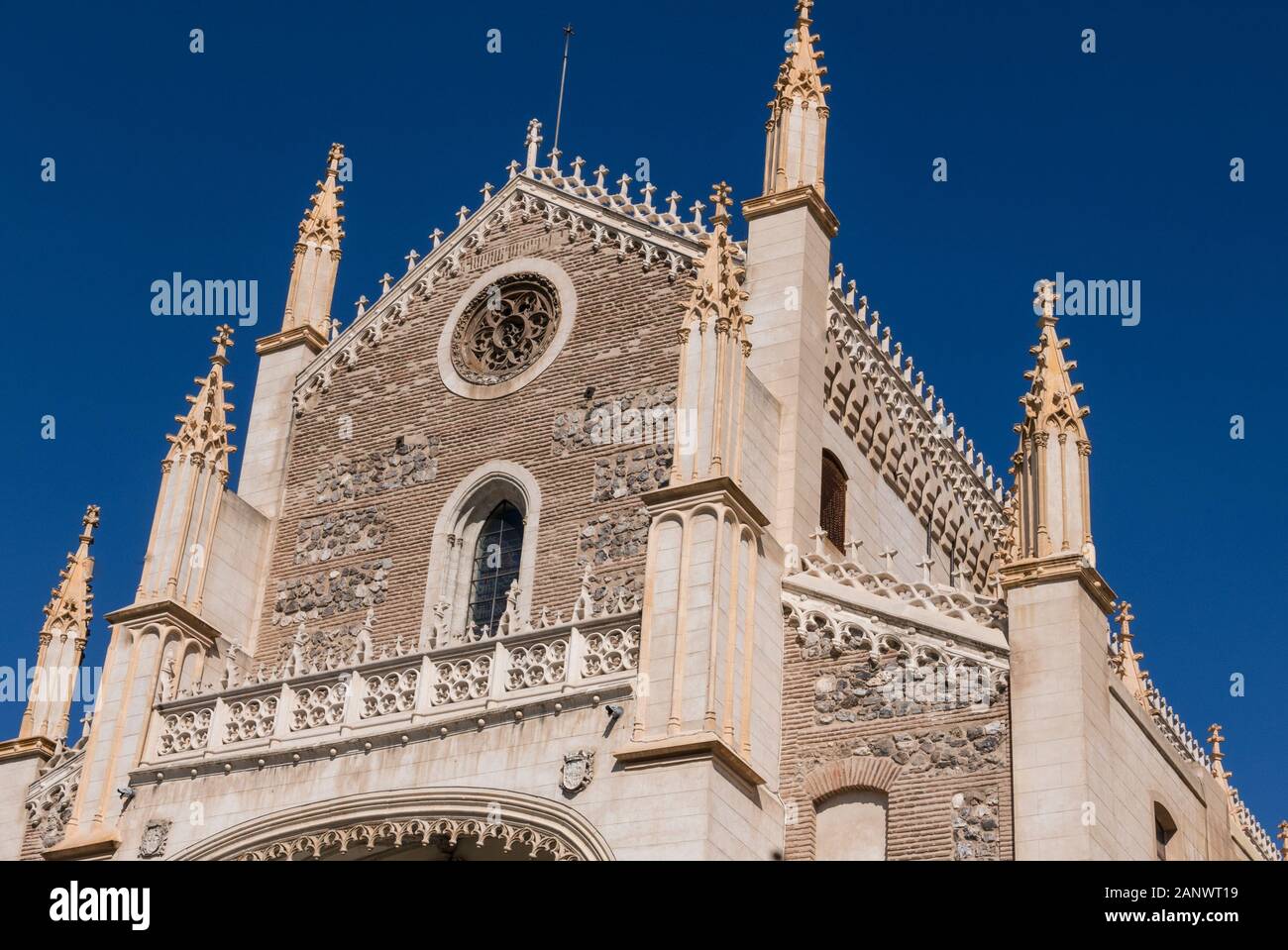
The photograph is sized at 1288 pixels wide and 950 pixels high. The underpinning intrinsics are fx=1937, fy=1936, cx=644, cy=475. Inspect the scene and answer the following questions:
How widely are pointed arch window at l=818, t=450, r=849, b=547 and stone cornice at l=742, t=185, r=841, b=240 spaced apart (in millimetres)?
3486

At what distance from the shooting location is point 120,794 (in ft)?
85.4

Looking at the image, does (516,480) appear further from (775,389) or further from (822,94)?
(822,94)

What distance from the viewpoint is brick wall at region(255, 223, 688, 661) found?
27891mm

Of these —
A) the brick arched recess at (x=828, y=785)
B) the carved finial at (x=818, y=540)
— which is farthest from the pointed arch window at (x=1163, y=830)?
the carved finial at (x=818, y=540)

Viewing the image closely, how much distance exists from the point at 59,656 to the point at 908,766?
1476cm

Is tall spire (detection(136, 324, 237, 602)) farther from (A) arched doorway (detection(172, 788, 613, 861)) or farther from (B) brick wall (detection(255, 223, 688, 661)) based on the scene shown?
(A) arched doorway (detection(172, 788, 613, 861))

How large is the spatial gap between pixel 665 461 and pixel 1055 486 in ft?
18.6

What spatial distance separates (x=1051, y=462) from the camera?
79.5 ft

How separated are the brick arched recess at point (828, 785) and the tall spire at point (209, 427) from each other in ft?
36.0

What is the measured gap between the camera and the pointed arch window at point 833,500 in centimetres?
2814

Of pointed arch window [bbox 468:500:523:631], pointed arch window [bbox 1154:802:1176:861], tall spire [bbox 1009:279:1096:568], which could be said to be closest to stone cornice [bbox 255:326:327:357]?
pointed arch window [bbox 468:500:523:631]

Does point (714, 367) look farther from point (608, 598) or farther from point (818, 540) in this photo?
point (608, 598)

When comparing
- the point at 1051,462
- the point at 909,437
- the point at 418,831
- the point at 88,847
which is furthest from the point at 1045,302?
the point at 88,847

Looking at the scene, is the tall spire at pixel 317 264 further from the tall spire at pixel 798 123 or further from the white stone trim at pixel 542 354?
the tall spire at pixel 798 123
